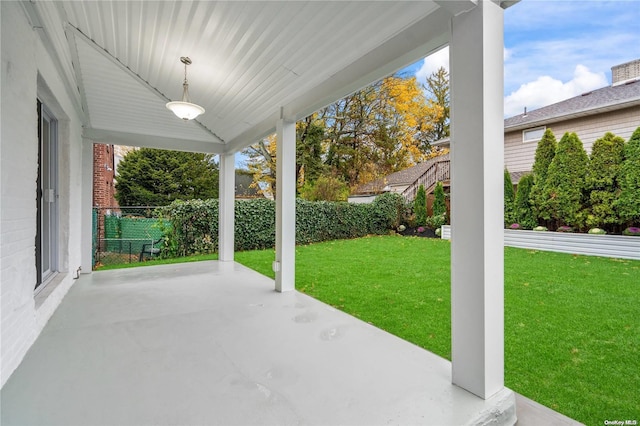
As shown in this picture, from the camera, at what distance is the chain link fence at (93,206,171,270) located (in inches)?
305

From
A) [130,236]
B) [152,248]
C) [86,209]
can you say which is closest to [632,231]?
[86,209]

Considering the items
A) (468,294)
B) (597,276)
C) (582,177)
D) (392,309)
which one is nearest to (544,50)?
(582,177)

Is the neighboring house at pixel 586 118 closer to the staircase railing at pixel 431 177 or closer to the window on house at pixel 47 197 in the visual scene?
the staircase railing at pixel 431 177

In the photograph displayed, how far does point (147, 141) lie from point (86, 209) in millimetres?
1649

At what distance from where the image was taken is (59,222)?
4.14m

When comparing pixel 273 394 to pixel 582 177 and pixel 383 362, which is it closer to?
pixel 383 362

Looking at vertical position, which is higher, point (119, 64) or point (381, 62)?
point (119, 64)

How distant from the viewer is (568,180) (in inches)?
294

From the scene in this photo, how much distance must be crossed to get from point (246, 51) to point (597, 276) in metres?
6.14

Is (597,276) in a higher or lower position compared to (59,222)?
lower

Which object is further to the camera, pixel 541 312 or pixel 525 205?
pixel 525 205

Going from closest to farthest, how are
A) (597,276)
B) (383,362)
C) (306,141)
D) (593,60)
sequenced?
(383,362), (597,276), (593,60), (306,141)

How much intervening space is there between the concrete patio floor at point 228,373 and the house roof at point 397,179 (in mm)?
11334

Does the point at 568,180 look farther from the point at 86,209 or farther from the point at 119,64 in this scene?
the point at 86,209
